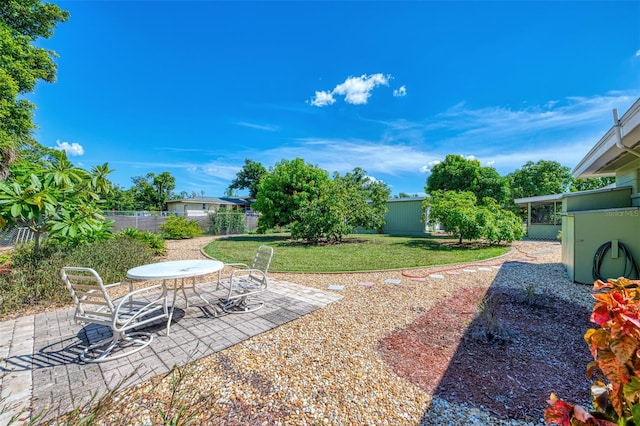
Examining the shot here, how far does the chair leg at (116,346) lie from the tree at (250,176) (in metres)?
37.1

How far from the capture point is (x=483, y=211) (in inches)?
410

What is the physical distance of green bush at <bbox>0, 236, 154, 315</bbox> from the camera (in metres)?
4.01

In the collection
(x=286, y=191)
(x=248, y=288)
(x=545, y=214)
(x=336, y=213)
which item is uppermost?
(x=286, y=191)

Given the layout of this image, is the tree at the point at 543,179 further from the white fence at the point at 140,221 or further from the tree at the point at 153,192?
the tree at the point at 153,192

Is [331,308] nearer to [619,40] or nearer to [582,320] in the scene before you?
[582,320]

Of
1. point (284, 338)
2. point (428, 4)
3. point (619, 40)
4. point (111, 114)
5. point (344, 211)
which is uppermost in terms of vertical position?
point (111, 114)

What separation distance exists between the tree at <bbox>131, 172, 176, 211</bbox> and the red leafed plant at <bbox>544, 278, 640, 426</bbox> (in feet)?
130

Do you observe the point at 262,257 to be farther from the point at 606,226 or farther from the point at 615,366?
the point at 606,226

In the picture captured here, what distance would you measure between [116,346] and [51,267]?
310cm

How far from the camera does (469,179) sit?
22625 millimetres

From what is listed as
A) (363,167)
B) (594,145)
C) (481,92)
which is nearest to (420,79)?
(481,92)

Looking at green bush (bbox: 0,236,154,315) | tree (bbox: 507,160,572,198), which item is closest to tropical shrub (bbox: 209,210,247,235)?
green bush (bbox: 0,236,154,315)

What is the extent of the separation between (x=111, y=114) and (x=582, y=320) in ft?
85.7

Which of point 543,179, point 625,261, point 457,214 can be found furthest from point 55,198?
point 543,179
